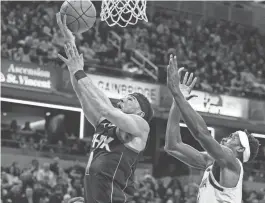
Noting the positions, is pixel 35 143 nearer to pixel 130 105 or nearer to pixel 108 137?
pixel 130 105

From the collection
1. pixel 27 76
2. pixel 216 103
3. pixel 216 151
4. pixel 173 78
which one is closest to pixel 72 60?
pixel 173 78

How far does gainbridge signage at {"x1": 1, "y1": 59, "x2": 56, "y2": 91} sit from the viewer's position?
1775 cm

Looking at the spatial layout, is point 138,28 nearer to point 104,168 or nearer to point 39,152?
point 39,152

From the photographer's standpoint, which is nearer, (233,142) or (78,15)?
(233,142)

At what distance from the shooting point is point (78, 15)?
6051mm

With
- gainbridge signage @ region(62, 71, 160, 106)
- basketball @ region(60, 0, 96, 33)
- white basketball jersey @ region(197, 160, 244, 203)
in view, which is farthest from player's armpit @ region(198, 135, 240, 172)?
gainbridge signage @ region(62, 71, 160, 106)

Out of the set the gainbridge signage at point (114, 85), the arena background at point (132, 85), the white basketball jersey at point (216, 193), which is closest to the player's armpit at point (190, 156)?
the white basketball jersey at point (216, 193)

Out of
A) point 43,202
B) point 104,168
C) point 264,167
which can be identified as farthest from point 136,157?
point 264,167

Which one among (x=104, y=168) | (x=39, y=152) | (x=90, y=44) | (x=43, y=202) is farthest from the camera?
(x=90, y=44)

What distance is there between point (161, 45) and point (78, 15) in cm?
1671

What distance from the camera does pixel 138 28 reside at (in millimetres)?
22891

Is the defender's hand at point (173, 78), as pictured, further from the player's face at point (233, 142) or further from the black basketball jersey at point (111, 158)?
the player's face at point (233, 142)

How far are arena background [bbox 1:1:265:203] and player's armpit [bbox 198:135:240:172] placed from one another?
8.36m

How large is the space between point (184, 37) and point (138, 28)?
2162 millimetres
